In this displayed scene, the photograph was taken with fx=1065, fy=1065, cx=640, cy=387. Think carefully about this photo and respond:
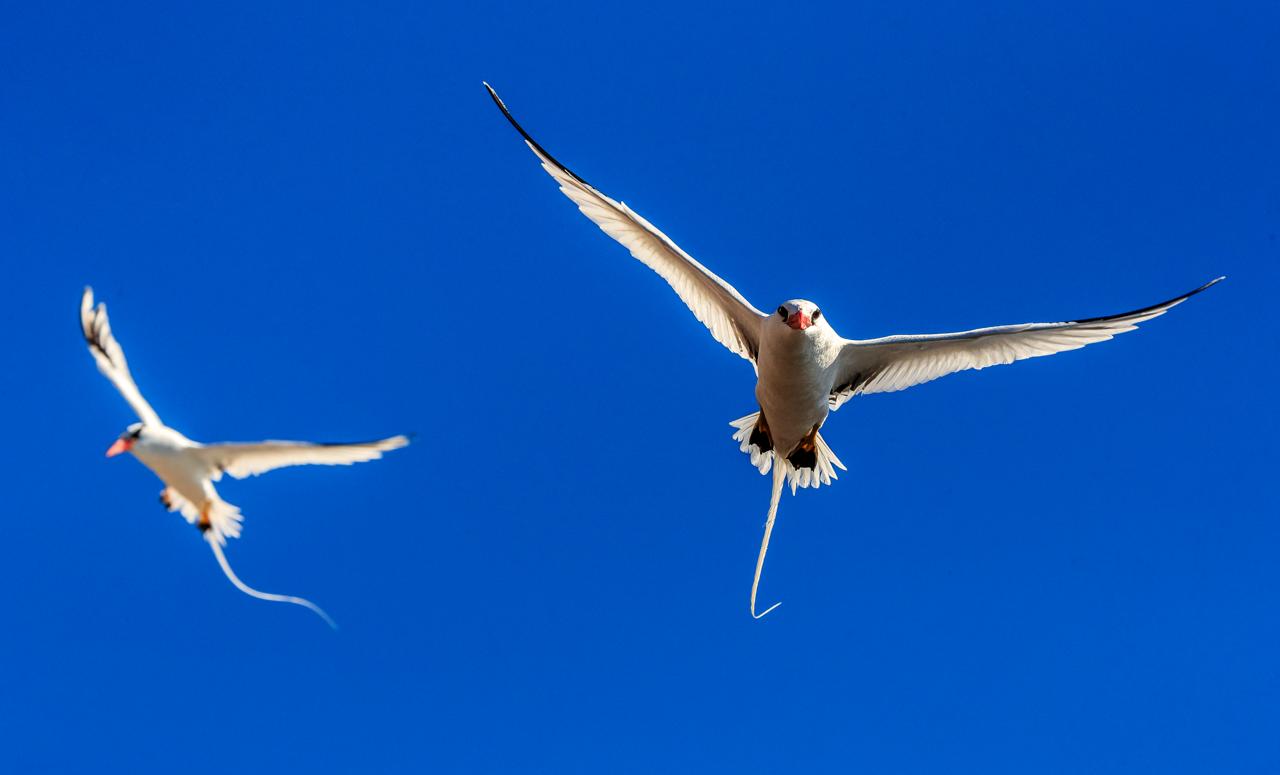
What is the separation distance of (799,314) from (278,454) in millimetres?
3897

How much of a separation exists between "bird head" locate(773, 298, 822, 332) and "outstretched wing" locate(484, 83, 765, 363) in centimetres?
67

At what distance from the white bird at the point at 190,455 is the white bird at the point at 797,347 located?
3.47 m

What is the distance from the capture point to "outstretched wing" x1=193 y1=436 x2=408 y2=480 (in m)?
6.08

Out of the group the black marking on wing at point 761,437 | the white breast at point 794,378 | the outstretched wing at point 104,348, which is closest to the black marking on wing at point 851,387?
the white breast at point 794,378

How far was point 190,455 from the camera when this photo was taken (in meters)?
7.02

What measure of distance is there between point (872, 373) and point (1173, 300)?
7.97 feet

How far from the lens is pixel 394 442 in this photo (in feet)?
19.5

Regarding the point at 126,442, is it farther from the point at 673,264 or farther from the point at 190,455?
the point at 673,264

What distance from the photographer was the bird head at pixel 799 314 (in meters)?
8.13

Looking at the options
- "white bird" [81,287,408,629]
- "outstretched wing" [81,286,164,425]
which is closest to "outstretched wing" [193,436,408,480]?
"white bird" [81,287,408,629]

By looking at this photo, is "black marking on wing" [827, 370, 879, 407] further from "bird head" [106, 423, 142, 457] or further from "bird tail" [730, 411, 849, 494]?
"bird head" [106, 423, 142, 457]

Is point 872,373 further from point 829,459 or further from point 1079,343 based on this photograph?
point 1079,343

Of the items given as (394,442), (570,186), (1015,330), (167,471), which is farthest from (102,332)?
(1015,330)

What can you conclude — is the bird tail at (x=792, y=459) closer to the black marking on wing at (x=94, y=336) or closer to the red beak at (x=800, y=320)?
the red beak at (x=800, y=320)
